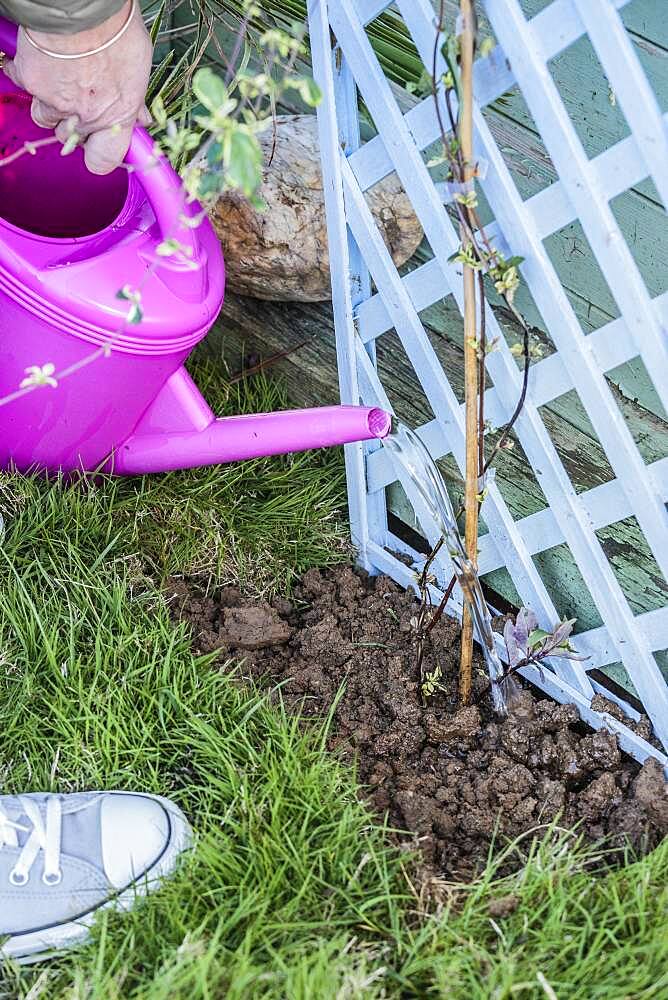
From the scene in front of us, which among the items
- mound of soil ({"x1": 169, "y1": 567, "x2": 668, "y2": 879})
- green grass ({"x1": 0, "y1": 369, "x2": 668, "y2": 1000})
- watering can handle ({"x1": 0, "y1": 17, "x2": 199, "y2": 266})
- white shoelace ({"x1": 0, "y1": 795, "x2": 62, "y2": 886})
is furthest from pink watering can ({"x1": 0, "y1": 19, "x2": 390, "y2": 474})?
white shoelace ({"x1": 0, "y1": 795, "x2": 62, "y2": 886})

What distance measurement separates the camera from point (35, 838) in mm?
1296

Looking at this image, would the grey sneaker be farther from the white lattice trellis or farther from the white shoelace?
the white lattice trellis

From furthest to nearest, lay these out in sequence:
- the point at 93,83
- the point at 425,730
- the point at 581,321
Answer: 1. the point at 425,730
2. the point at 581,321
3. the point at 93,83

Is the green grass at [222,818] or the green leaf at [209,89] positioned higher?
the green leaf at [209,89]

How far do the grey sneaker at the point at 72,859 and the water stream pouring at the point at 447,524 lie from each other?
0.51 m

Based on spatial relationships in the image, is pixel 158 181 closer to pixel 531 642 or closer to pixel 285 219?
pixel 285 219

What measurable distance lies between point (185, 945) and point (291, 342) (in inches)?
45.9

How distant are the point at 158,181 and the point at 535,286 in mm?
522

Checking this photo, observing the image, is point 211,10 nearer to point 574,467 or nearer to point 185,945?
point 574,467

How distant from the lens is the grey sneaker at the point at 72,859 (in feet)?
4.07

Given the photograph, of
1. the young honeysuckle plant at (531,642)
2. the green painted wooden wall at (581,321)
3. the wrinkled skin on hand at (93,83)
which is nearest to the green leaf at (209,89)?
the wrinkled skin on hand at (93,83)

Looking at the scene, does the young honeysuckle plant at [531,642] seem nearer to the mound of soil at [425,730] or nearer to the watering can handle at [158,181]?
the mound of soil at [425,730]

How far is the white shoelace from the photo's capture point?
1271 millimetres

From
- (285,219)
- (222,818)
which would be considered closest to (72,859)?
(222,818)
